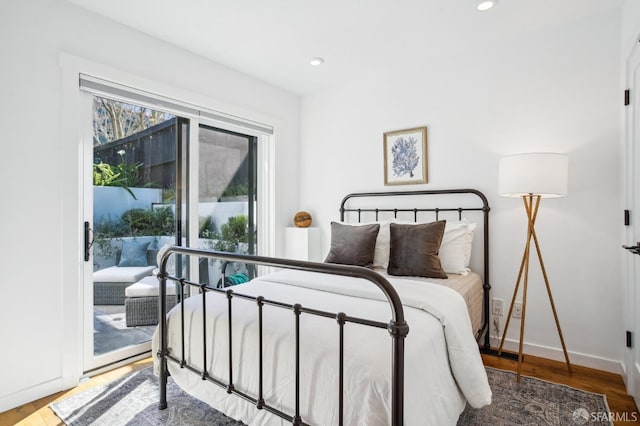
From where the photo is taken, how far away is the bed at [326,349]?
114 centimetres

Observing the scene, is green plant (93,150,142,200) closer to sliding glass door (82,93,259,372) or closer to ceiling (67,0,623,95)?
sliding glass door (82,93,259,372)

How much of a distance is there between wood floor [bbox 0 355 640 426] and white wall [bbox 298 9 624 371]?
12 cm

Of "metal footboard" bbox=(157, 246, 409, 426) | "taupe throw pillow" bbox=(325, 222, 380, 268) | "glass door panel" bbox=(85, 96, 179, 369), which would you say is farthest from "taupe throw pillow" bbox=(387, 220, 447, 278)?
"glass door panel" bbox=(85, 96, 179, 369)

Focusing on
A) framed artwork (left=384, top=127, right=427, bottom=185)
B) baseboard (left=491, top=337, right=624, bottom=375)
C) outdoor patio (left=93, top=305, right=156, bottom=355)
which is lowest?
baseboard (left=491, top=337, right=624, bottom=375)

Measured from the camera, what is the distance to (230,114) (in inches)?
128

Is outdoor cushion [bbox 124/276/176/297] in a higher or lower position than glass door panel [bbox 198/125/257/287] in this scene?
lower

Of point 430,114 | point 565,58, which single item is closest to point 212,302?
point 430,114

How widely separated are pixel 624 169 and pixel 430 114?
1.49 meters

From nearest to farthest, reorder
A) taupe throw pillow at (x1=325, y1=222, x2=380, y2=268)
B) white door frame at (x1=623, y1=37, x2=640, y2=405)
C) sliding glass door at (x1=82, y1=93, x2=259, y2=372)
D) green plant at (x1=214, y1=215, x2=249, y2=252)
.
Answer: white door frame at (x1=623, y1=37, x2=640, y2=405) → sliding glass door at (x1=82, y1=93, x2=259, y2=372) → taupe throw pillow at (x1=325, y1=222, x2=380, y2=268) → green plant at (x1=214, y1=215, x2=249, y2=252)

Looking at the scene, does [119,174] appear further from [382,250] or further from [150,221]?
[382,250]

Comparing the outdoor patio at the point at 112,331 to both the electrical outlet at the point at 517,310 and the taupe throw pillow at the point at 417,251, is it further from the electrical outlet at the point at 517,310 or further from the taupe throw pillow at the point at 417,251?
the electrical outlet at the point at 517,310

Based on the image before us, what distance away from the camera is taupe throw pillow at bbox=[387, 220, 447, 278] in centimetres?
241

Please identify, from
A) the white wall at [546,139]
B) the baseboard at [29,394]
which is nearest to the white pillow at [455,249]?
the white wall at [546,139]

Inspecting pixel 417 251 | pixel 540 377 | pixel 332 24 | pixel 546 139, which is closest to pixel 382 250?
pixel 417 251
